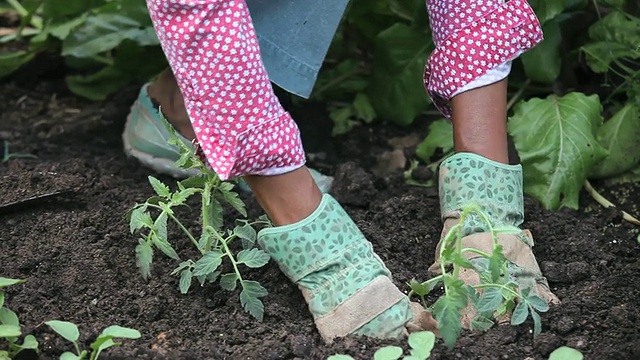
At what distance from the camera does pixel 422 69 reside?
100 inches

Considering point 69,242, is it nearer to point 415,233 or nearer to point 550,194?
point 415,233

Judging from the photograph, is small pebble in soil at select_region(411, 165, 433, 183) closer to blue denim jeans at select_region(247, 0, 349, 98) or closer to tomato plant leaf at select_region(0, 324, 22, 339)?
blue denim jeans at select_region(247, 0, 349, 98)

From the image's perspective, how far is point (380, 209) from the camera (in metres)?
2.10

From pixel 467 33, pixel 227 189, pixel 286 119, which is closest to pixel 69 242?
pixel 227 189

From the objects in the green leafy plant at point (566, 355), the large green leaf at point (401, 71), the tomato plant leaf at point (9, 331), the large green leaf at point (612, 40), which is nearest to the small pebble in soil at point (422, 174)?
the large green leaf at point (401, 71)

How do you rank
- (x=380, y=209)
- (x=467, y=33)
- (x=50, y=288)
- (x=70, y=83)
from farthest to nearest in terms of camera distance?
(x=70, y=83)
(x=380, y=209)
(x=467, y=33)
(x=50, y=288)

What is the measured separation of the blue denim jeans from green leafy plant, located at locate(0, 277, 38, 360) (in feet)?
2.21

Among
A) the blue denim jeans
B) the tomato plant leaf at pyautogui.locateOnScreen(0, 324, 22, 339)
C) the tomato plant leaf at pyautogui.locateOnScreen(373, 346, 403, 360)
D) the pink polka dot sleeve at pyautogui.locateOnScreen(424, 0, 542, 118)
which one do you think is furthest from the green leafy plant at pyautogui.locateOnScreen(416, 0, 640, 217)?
the tomato plant leaf at pyautogui.locateOnScreen(0, 324, 22, 339)

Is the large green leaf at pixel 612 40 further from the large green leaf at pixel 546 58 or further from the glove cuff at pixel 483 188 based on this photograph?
the glove cuff at pixel 483 188

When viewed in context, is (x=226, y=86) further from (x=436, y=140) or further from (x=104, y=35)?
(x=104, y=35)

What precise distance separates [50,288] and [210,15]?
1.90 ft

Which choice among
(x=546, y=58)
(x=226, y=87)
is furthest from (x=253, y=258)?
(x=546, y=58)

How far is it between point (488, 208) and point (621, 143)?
2.09 ft

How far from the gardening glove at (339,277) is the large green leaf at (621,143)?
85cm
